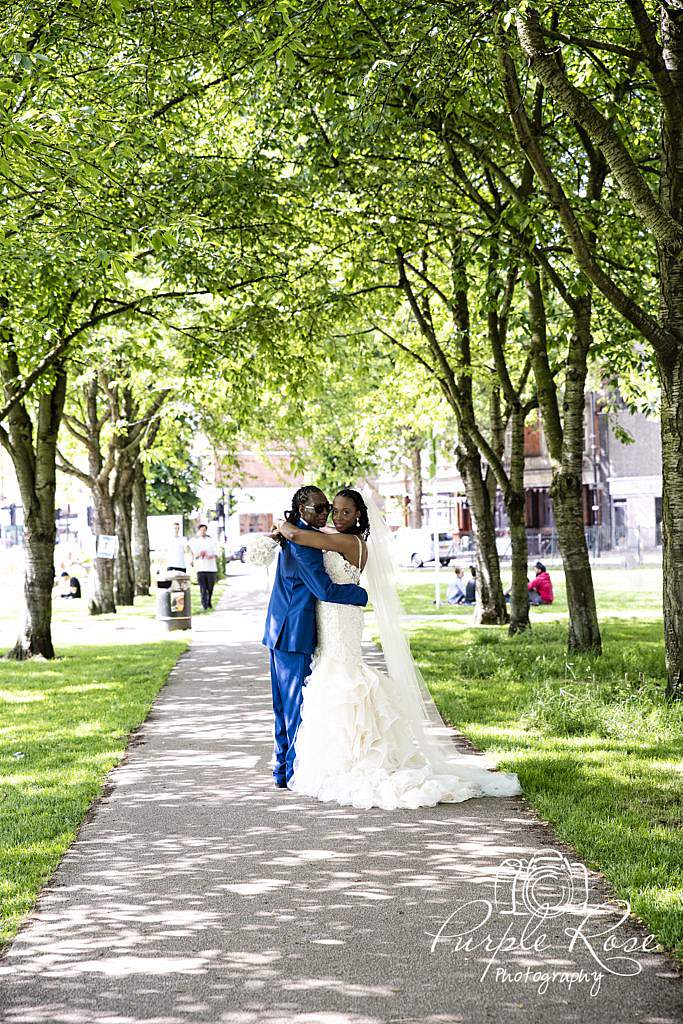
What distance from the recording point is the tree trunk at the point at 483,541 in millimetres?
20406

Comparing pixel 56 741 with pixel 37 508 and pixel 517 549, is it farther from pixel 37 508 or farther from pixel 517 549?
pixel 517 549

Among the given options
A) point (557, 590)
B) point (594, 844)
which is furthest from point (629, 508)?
point (594, 844)

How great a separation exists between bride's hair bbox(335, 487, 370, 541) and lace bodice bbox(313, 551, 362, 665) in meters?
0.26

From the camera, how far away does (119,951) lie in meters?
4.80

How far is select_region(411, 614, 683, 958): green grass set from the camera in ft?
19.0

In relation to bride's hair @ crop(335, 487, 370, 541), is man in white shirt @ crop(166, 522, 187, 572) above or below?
below

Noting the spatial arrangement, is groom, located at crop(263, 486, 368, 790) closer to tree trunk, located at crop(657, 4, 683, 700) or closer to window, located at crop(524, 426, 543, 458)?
tree trunk, located at crop(657, 4, 683, 700)

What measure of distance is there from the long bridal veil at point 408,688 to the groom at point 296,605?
11.5 inches

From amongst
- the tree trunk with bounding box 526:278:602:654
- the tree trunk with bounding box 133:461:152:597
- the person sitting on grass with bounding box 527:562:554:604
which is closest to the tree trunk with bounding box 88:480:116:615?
the tree trunk with bounding box 133:461:152:597

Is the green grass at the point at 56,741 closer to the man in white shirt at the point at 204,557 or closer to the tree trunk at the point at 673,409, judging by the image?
the tree trunk at the point at 673,409

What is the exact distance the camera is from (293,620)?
27.7 feet

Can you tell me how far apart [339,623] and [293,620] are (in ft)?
1.15

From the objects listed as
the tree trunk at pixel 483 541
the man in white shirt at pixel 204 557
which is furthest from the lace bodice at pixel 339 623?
the man in white shirt at pixel 204 557

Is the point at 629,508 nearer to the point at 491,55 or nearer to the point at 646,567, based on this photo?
the point at 646,567
